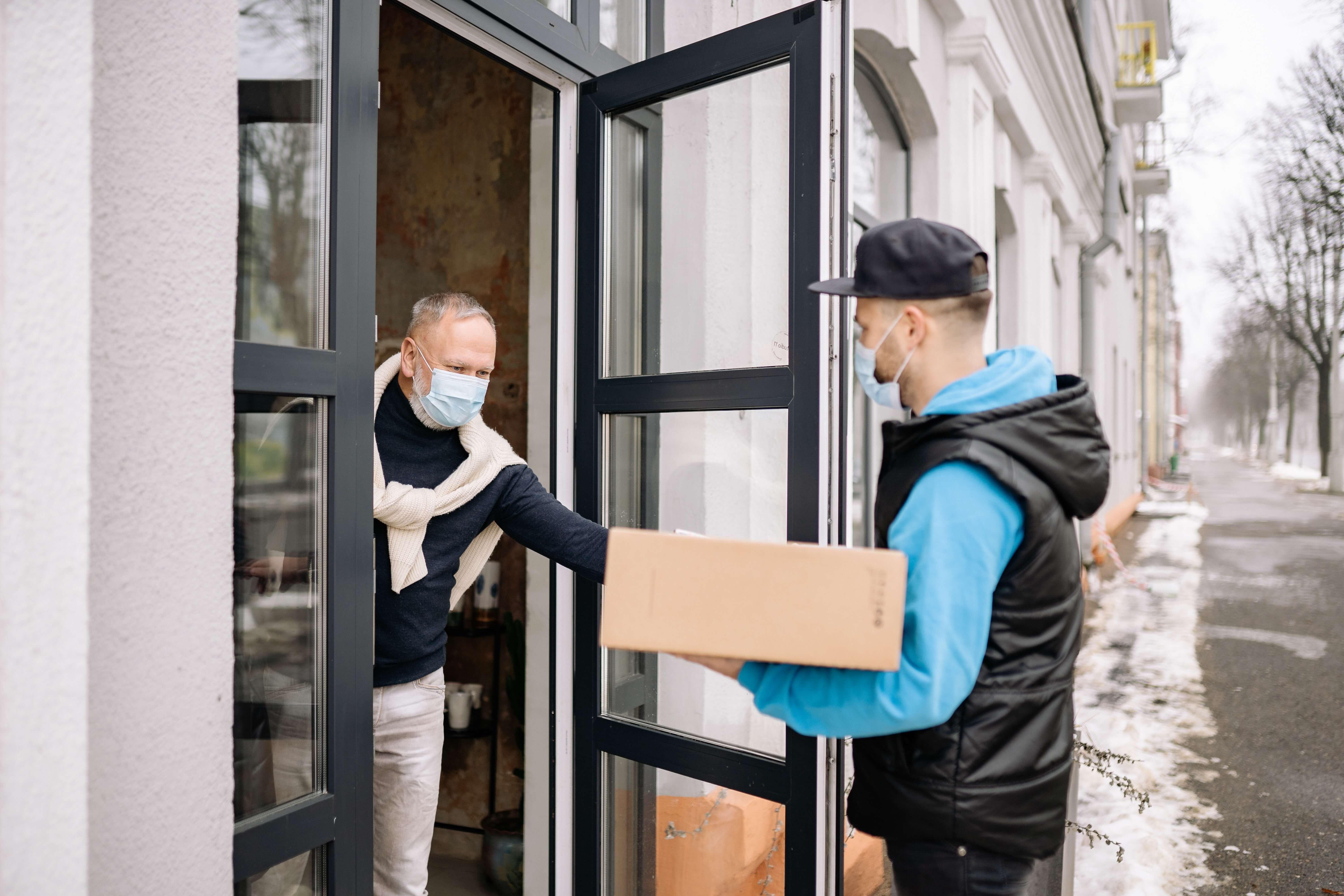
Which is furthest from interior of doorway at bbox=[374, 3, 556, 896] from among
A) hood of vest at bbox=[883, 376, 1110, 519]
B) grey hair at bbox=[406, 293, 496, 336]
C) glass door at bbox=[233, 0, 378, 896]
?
hood of vest at bbox=[883, 376, 1110, 519]

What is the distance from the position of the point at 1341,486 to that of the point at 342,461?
2841 cm

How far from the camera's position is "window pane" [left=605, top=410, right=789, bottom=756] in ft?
7.98

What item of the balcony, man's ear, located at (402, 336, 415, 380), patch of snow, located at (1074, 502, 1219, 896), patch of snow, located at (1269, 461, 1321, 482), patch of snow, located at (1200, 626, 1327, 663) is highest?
the balcony

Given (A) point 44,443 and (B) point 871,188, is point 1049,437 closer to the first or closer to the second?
(A) point 44,443

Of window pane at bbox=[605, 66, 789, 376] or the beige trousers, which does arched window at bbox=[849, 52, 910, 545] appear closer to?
window pane at bbox=[605, 66, 789, 376]

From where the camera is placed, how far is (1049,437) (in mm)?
1529

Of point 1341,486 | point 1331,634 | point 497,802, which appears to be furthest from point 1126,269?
point 497,802

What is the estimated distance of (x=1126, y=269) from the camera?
18719 mm

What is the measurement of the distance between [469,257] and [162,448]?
291 cm

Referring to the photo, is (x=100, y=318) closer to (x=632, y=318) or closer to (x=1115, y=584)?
(x=632, y=318)

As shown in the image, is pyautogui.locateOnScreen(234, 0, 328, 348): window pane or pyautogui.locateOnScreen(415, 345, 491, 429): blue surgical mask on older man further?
pyautogui.locateOnScreen(415, 345, 491, 429): blue surgical mask on older man

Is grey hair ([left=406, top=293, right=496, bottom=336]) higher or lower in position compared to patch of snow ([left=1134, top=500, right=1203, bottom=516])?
higher

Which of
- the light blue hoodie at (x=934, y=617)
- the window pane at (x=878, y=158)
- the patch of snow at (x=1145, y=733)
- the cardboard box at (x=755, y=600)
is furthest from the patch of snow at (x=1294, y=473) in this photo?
the cardboard box at (x=755, y=600)

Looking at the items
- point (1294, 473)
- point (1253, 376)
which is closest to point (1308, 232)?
point (1294, 473)
